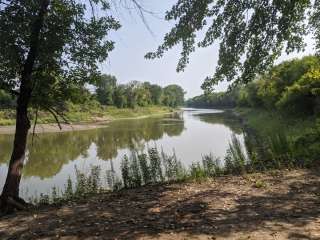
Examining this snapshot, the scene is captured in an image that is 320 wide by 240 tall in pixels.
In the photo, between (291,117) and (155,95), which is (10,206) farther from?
(155,95)

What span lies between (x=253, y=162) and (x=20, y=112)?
22.2 ft

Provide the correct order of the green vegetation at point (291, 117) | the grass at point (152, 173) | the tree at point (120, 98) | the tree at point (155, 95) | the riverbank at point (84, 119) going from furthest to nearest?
1. the tree at point (155, 95)
2. the tree at point (120, 98)
3. the riverbank at point (84, 119)
4. the green vegetation at point (291, 117)
5. the grass at point (152, 173)

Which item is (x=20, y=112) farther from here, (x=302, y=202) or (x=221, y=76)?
(x=302, y=202)

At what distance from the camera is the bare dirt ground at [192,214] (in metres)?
5.84

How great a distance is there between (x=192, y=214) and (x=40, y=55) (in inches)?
207

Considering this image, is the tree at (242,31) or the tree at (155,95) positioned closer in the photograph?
the tree at (242,31)

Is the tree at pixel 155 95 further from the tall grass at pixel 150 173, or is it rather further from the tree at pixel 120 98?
the tall grass at pixel 150 173

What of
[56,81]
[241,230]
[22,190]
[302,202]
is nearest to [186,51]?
[56,81]

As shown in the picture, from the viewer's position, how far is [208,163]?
1152 cm

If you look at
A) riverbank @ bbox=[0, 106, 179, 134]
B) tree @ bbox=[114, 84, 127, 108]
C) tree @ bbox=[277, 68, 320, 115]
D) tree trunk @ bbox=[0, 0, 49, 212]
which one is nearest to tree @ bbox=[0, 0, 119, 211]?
tree trunk @ bbox=[0, 0, 49, 212]

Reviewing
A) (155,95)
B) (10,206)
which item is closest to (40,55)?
(10,206)

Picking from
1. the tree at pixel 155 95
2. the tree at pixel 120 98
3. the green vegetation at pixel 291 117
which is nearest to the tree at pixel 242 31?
the green vegetation at pixel 291 117

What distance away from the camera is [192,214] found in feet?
22.3

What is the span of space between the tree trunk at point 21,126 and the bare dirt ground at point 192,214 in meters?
1.08
